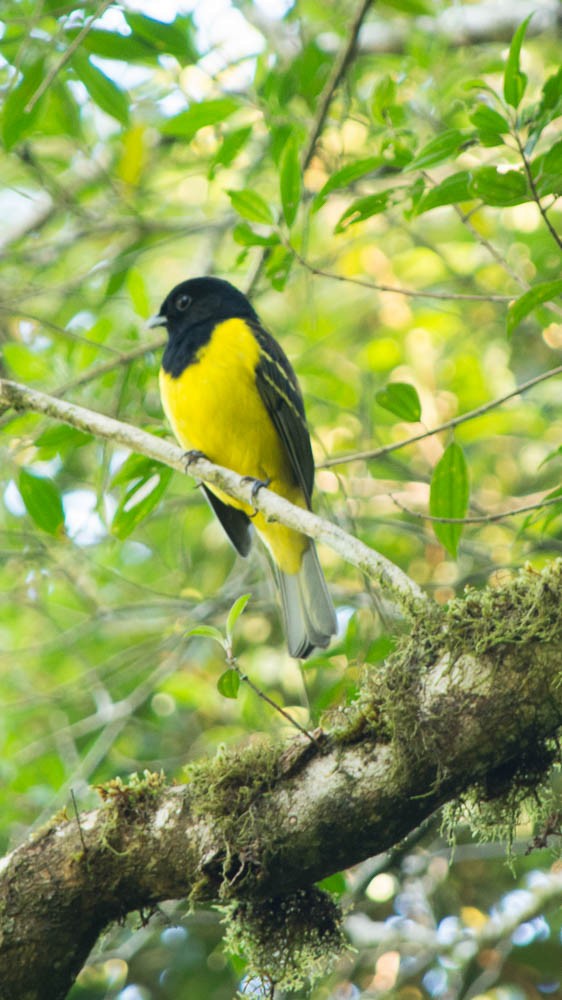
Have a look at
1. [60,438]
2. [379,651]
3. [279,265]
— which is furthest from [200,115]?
[379,651]

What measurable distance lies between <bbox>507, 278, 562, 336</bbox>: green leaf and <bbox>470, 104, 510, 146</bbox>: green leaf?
0.35 m

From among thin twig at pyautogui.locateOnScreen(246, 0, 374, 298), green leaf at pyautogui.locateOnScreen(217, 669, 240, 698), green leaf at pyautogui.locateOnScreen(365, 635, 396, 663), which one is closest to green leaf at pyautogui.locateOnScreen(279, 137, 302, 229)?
thin twig at pyautogui.locateOnScreen(246, 0, 374, 298)

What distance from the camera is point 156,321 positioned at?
4.58m

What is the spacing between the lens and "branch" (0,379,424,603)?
8.52ft

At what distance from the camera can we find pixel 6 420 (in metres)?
3.57

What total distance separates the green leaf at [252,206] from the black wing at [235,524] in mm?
1649

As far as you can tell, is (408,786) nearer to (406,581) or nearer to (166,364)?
(406,581)

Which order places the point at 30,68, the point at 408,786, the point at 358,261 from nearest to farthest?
1. the point at 408,786
2. the point at 30,68
3. the point at 358,261

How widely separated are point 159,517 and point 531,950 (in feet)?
10.1

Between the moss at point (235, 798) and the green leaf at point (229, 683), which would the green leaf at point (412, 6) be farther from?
the moss at point (235, 798)

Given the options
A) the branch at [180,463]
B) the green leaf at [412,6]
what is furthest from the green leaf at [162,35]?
the branch at [180,463]

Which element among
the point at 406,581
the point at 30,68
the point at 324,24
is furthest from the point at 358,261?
the point at 406,581

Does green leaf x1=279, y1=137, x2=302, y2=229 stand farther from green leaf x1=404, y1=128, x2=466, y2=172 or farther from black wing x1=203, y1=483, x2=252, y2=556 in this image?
black wing x1=203, y1=483, x2=252, y2=556

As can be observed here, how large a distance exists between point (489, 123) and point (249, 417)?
6.96 feet
